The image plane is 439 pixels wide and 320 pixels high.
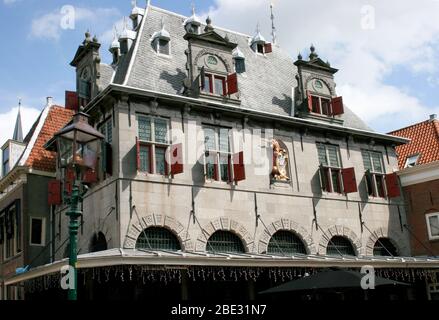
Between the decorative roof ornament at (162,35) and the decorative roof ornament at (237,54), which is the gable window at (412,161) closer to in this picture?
the decorative roof ornament at (237,54)

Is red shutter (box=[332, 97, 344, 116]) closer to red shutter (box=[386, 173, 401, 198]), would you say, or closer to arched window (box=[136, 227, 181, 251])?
red shutter (box=[386, 173, 401, 198])

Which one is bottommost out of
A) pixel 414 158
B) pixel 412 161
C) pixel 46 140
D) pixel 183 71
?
pixel 412 161

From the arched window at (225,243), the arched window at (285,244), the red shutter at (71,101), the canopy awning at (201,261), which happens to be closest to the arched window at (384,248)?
the canopy awning at (201,261)

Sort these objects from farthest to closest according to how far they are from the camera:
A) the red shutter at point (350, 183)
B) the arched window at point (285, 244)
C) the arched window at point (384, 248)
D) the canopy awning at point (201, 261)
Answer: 1. the arched window at point (384, 248)
2. the red shutter at point (350, 183)
3. the arched window at point (285, 244)
4. the canopy awning at point (201, 261)

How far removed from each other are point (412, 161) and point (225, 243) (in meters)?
10.6

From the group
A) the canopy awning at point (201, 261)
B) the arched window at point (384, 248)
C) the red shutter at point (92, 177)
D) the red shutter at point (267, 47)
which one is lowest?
the canopy awning at point (201, 261)

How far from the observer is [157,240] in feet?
53.5

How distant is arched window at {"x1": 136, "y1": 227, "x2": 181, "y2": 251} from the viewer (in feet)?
52.6

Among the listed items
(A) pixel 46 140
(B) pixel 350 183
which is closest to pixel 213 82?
(B) pixel 350 183

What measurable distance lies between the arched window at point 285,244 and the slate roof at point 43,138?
9468mm

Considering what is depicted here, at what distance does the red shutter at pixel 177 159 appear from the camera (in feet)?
54.2

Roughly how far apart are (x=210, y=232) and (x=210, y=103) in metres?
4.19

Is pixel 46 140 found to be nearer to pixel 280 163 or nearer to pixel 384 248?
pixel 280 163

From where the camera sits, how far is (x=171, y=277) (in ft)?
53.5
